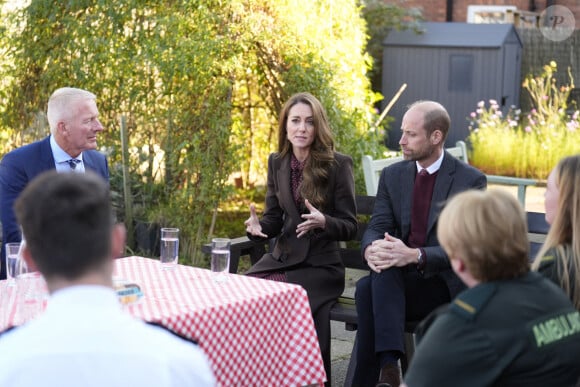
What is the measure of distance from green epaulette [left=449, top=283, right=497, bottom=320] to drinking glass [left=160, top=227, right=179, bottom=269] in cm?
192

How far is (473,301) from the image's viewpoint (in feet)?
7.89

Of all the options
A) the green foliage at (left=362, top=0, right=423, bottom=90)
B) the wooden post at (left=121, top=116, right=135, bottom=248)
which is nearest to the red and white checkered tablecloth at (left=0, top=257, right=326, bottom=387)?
the wooden post at (left=121, top=116, right=135, bottom=248)

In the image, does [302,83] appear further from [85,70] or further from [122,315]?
[122,315]

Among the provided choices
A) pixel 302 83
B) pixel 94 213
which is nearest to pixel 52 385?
pixel 94 213

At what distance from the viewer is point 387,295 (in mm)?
4465

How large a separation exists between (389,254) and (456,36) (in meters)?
11.4

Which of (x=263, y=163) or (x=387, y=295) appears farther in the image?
(x=263, y=163)

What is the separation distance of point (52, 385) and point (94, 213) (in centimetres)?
35

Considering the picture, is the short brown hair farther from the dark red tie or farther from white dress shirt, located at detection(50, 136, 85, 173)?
white dress shirt, located at detection(50, 136, 85, 173)

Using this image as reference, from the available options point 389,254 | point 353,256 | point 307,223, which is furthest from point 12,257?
point 353,256

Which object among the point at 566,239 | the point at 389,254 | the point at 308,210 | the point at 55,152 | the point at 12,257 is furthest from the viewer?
the point at 308,210

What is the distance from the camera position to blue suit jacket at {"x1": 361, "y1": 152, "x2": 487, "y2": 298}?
4621mm

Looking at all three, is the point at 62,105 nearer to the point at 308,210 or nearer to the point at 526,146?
the point at 308,210

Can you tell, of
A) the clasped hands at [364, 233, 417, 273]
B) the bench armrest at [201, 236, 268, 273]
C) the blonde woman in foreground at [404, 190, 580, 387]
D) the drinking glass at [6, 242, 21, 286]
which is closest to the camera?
the blonde woman in foreground at [404, 190, 580, 387]
